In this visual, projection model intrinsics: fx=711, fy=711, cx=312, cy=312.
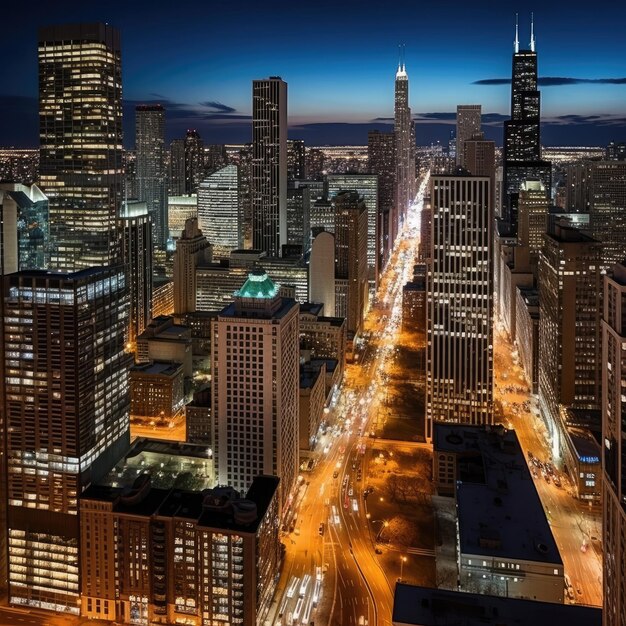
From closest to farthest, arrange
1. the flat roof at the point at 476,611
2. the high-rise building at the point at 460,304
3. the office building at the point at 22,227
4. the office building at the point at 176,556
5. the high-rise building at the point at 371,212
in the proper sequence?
the flat roof at the point at 476,611 → the office building at the point at 176,556 → the high-rise building at the point at 460,304 → the office building at the point at 22,227 → the high-rise building at the point at 371,212

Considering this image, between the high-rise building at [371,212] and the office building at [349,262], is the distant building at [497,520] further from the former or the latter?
the high-rise building at [371,212]

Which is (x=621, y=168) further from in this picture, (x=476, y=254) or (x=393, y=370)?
(x=476, y=254)

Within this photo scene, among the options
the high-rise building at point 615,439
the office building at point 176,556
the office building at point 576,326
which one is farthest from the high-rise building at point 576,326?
the high-rise building at point 615,439

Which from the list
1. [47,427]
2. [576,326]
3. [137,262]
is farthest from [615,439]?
[137,262]

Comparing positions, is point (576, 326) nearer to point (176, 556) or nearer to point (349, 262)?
point (176, 556)

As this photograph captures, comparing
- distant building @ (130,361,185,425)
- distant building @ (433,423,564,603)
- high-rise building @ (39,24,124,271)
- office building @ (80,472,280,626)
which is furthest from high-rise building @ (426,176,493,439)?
high-rise building @ (39,24,124,271)

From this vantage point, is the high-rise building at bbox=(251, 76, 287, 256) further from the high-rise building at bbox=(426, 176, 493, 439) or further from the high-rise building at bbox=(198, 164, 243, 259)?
the high-rise building at bbox=(426, 176, 493, 439)

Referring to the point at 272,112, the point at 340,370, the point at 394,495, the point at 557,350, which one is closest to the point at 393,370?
the point at 340,370
